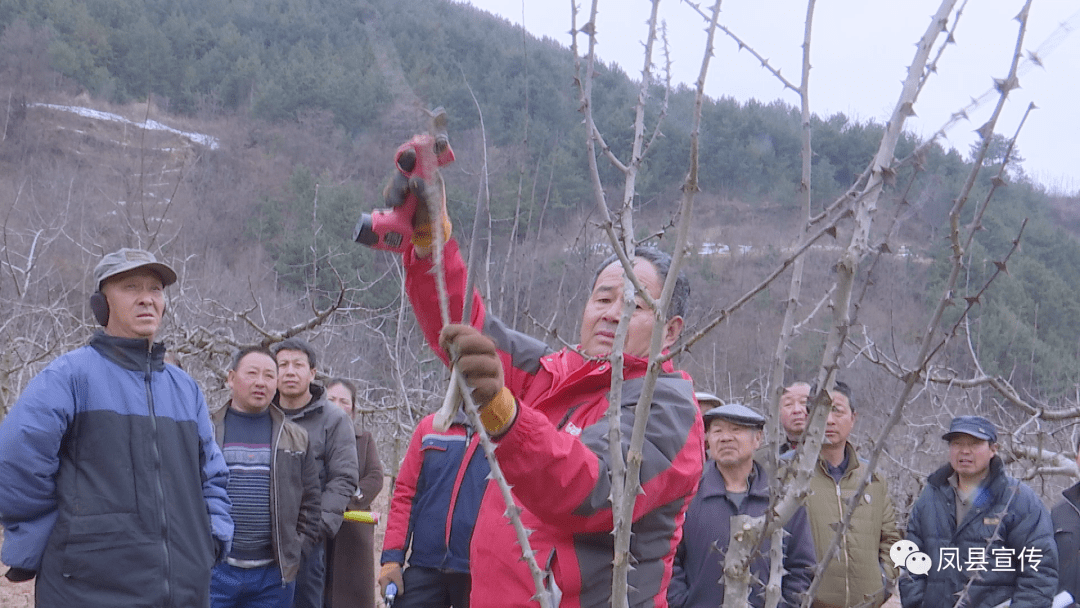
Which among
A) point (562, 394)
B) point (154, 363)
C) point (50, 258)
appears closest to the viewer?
point (562, 394)

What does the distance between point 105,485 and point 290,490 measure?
1.57 meters

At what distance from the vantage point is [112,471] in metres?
3.22

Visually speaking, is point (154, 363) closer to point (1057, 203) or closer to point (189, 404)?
point (189, 404)

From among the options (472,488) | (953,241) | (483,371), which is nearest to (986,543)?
(472,488)

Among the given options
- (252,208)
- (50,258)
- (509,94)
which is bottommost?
(50,258)

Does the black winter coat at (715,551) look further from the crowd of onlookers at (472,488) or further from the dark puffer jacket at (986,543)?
the dark puffer jacket at (986,543)

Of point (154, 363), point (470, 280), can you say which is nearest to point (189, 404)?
point (154, 363)

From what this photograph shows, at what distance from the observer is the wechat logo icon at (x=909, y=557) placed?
4.19 m

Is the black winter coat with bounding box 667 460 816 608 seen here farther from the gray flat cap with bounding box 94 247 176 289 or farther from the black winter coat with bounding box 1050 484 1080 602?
the gray flat cap with bounding box 94 247 176 289

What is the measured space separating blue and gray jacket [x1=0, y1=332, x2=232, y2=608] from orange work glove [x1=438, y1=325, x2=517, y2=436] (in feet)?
7.22

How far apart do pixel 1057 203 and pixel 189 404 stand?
155 ft

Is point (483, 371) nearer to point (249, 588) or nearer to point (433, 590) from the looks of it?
point (433, 590)

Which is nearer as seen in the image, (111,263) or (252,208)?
(111,263)

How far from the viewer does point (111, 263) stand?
350 cm
